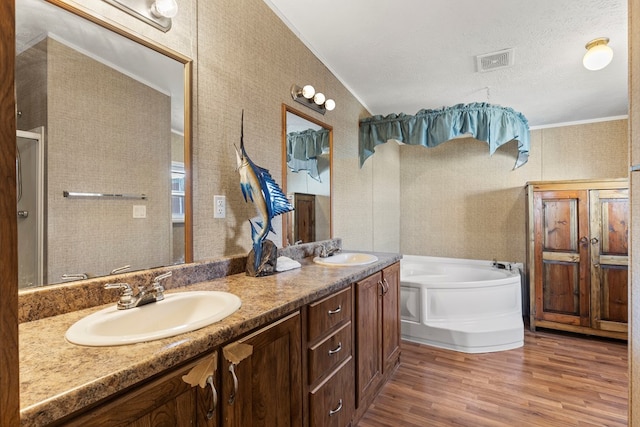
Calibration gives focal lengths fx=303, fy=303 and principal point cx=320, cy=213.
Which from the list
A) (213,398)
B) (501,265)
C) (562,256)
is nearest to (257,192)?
(213,398)

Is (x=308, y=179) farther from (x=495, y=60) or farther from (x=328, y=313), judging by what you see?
(x=495, y=60)

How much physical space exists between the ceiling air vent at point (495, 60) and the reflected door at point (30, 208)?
2.62m

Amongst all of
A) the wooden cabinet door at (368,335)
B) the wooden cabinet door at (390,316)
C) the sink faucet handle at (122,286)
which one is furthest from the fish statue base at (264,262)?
the wooden cabinet door at (390,316)

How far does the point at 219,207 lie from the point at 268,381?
2.81 feet

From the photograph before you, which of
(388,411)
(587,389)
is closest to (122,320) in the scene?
(388,411)

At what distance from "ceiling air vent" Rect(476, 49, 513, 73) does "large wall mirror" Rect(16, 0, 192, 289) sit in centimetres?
207

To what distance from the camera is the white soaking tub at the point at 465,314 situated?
2.72m

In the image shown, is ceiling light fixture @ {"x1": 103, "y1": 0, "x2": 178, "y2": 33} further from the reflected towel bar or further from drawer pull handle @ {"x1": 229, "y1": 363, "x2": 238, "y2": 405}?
drawer pull handle @ {"x1": 229, "y1": 363, "x2": 238, "y2": 405}

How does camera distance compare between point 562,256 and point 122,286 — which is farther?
point 562,256

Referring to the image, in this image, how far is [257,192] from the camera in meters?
1.56

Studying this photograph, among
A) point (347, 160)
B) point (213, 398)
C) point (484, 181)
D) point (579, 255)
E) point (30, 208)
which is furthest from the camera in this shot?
point (484, 181)

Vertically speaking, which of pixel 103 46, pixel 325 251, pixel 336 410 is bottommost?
pixel 336 410

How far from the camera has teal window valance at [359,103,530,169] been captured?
2.80m

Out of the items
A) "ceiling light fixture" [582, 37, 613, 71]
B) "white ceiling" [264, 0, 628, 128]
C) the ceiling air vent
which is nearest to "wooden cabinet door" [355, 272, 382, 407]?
"white ceiling" [264, 0, 628, 128]
